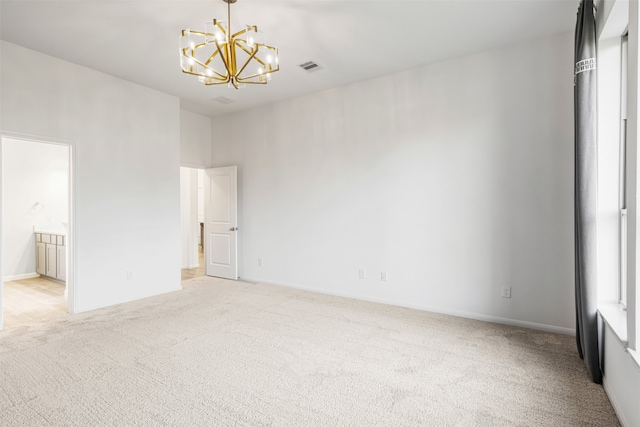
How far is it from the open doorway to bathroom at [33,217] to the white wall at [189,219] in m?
2.06

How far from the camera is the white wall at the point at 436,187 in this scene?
11.1 feet

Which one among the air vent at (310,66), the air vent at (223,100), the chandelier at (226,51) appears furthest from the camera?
the air vent at (223,100)

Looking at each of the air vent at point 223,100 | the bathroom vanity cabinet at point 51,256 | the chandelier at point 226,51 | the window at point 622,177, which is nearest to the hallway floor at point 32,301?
the bathroom vanity cabinet at point 51,256

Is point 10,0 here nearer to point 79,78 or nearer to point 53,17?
point 53,17

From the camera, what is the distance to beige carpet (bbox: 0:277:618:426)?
6.70 feet

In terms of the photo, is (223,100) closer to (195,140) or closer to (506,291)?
(195,140)

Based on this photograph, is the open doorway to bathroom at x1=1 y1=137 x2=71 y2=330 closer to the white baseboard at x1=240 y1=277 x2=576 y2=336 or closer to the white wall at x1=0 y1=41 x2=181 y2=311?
the white wall at x1=0 y1=41 x2=181 y2=311

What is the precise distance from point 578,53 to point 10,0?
4.66m

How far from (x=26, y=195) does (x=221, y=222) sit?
362 centimetres

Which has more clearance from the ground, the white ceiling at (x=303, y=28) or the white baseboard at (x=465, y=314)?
the white ceiling at (x=303, y=28)

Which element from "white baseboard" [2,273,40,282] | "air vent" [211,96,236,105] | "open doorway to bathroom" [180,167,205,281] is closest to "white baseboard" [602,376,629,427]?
"air vent" [211,96,236,105]

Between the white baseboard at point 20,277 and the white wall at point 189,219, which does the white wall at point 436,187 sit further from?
the white baseboard at point 20,277

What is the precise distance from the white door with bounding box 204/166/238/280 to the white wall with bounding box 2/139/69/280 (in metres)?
2.37

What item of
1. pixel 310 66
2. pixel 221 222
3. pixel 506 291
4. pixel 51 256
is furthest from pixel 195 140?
pixel 506 291
